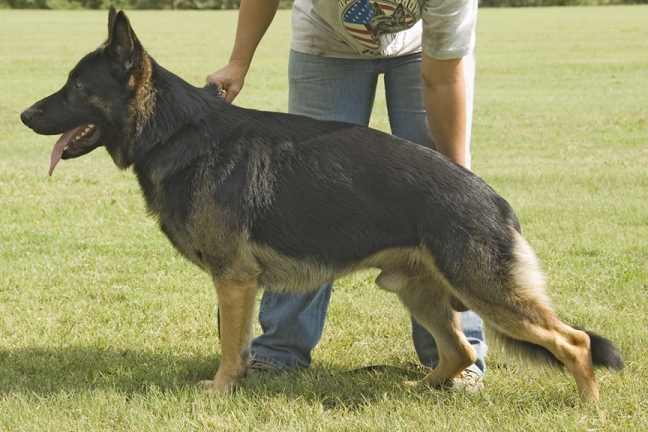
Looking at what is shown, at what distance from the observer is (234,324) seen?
159 inches

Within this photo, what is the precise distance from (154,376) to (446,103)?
80.9 inches

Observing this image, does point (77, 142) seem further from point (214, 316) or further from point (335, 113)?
point (214, 316)

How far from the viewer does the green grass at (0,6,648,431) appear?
3830 millimetres

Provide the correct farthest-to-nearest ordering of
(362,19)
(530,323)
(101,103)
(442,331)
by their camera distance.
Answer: (442,331), (362,19), (101,103), (530,323)

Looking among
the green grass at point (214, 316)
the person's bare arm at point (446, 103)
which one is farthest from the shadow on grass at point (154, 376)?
the person's bare arm at point (446, 103)

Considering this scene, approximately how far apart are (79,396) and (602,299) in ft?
11.1

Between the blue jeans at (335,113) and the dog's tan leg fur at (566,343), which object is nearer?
the dog's tan leg fur at (566,343)

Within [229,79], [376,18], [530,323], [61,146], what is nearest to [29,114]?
[61,146]

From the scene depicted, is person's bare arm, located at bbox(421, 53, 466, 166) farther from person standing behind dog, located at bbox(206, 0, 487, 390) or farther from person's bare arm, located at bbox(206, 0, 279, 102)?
person's bare arm, located at bbox(206, 0, 279, 102)

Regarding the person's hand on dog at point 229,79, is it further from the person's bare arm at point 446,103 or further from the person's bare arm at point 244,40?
the person's bare arm at point 446,103

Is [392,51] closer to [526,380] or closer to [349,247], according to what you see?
[349,247]

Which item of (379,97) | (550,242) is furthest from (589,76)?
(550,242)

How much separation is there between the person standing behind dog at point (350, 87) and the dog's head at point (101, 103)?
575mm

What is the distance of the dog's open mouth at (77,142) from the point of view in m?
4.01
